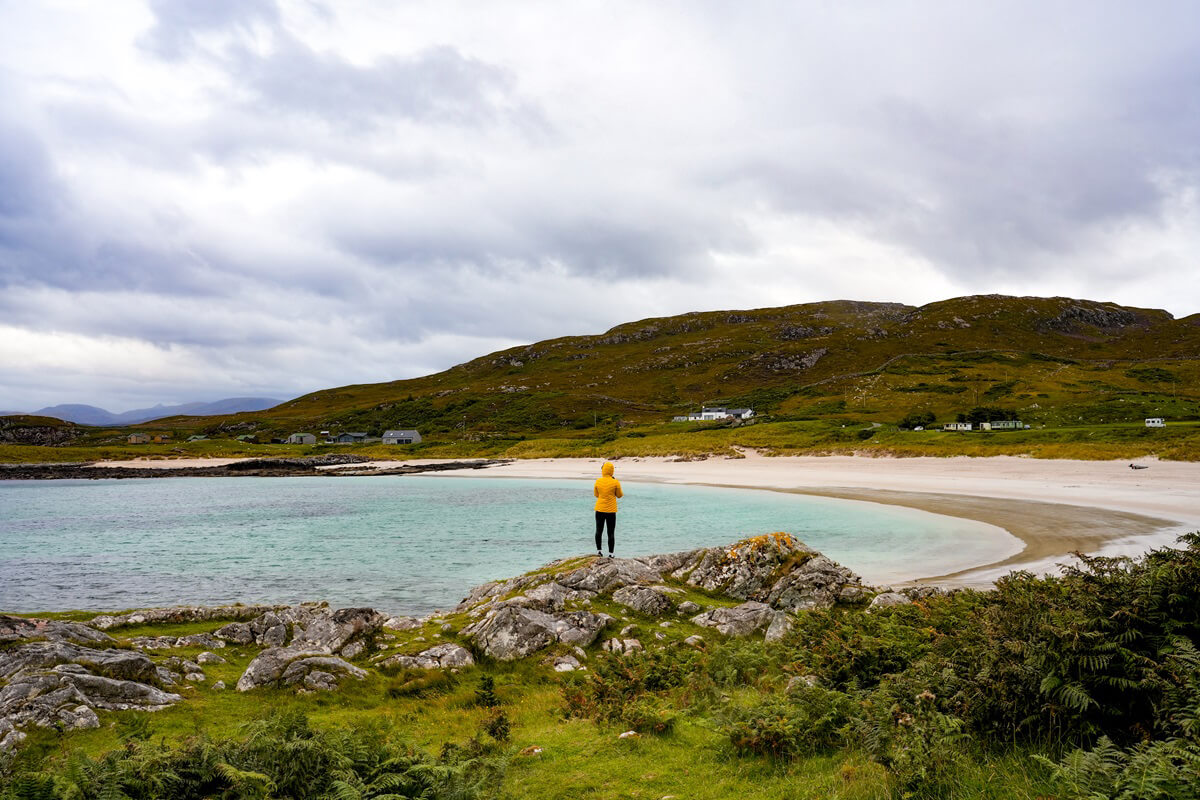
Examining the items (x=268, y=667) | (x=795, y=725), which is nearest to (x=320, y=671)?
(x=268, y=667)

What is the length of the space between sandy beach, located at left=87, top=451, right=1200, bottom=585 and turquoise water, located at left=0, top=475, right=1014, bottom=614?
2266mm

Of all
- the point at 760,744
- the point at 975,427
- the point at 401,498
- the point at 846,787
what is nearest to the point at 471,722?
the point at 760,744

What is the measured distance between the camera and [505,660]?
41.7 feet

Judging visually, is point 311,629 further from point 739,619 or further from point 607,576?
point 739,619

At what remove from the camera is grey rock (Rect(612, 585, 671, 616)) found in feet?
50.9

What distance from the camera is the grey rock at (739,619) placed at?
14094 millimetres

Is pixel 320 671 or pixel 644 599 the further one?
pixel 644 599

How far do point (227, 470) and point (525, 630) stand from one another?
419 feet

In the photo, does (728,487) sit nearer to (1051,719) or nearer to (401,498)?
(401,498)

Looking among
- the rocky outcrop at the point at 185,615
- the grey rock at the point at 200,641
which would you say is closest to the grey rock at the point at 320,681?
the grey rock at the point at 200,641

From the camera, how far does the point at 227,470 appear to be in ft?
389

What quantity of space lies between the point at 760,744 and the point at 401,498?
2504 inches

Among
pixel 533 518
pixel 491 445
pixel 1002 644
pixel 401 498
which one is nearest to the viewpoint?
pixel 1002 644

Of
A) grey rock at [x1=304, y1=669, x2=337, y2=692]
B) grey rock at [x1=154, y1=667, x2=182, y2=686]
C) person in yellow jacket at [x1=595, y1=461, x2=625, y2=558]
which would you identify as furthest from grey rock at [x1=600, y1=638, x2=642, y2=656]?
grey rock at [x1=154, y1=667, x2=182, y2=686]
